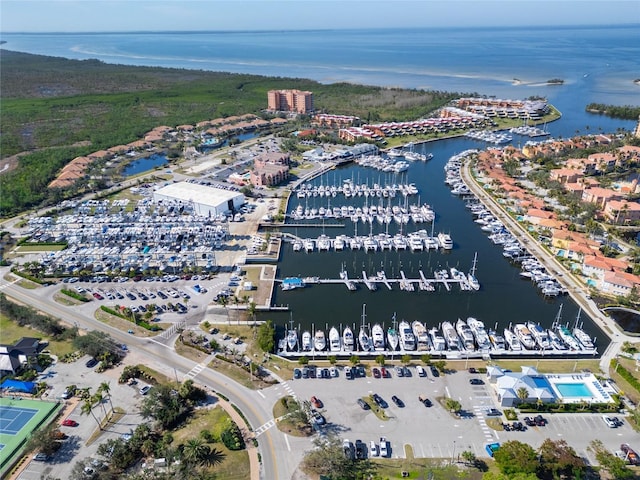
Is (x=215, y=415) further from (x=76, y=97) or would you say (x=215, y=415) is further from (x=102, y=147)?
(x=76, y=97)

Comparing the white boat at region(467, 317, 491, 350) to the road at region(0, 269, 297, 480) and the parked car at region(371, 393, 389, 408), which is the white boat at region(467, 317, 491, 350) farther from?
the road at region(0, 269, 297, 480)

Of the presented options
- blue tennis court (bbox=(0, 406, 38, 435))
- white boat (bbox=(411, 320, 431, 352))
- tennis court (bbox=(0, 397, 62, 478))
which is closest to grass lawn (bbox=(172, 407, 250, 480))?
tennis court (bbox=(0, 397, 62, 478))

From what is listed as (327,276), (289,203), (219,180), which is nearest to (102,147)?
(219,180)

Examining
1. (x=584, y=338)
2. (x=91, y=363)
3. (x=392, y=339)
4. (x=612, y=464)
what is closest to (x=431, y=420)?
(x=392, y=339)

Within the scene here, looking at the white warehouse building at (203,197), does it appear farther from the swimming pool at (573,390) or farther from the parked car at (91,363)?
the swimming pool at (573,390)

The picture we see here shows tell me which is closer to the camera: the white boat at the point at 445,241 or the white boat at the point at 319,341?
the white boat at the point at 319,341

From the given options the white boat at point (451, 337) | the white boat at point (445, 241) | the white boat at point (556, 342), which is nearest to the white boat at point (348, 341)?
the white boat at point (451, 337)
